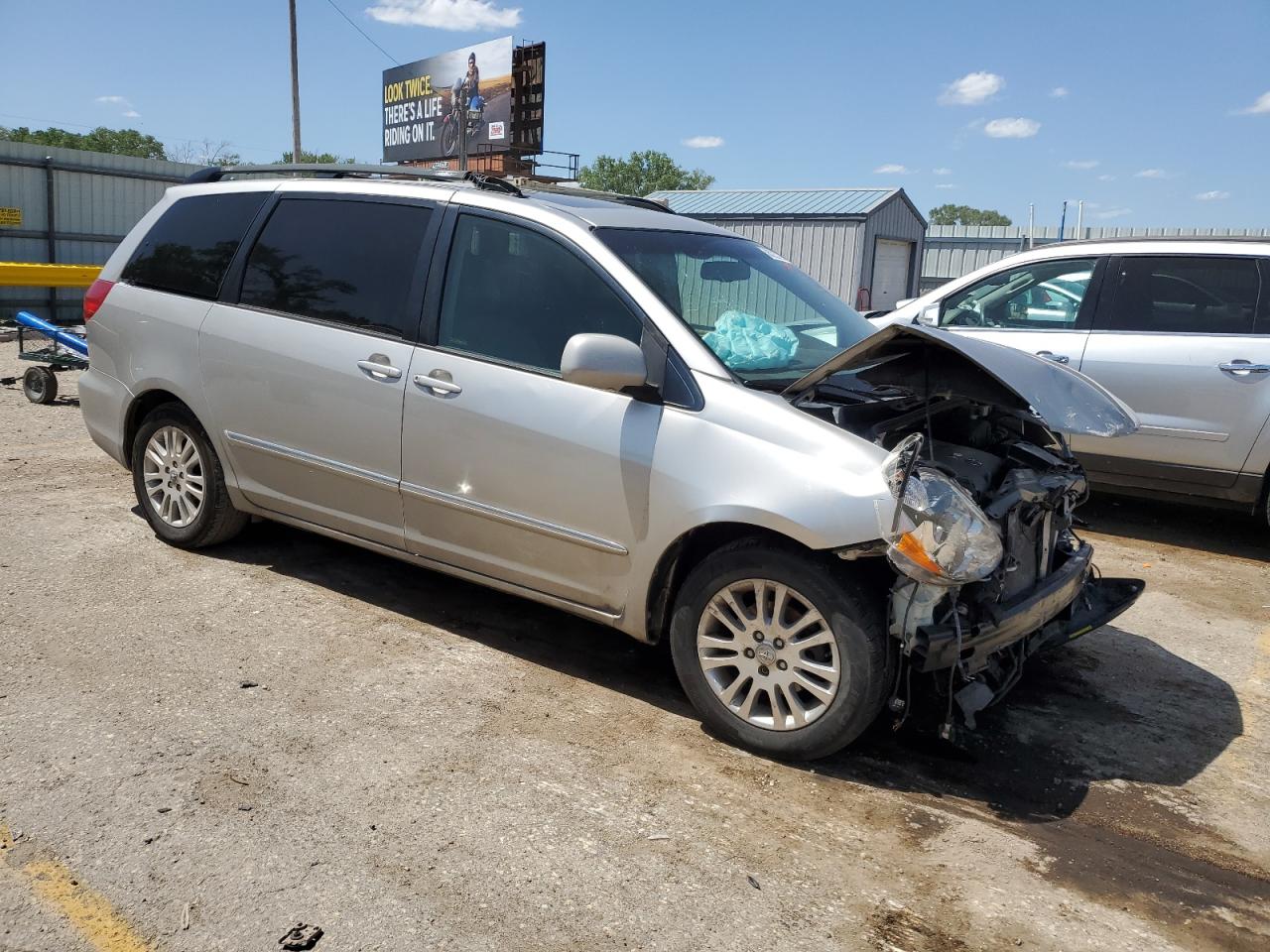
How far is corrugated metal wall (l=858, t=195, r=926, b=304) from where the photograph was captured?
21750mm

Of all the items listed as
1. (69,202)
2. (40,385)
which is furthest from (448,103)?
(40,385)

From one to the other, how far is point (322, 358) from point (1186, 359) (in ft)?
17.0

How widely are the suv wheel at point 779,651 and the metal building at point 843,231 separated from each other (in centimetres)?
1827

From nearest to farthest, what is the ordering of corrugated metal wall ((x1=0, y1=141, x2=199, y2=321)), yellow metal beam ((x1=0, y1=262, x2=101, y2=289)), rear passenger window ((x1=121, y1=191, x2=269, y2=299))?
rear passenger window ((x1=121, y1=191, x2=269, y2=299))
yellow metal beam ((x1=0, y1=262, x2=101, y2=289))
corrugated metal wall ((x1=0, y1=141, x2=199, y2=321))

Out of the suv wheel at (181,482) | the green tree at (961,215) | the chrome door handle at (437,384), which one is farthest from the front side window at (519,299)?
the green tree at (961,215)

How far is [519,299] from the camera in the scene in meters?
4.26

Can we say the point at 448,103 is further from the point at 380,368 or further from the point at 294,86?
the point at 380,368

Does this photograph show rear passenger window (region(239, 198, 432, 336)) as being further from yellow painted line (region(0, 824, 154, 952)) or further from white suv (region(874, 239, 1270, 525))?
white suv (region(874, 239, 1270, 525))

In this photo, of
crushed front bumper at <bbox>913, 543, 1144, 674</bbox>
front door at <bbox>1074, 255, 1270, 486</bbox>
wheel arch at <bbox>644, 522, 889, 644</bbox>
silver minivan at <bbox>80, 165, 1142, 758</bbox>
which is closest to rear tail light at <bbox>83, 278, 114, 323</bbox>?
silver minivan at <bbox>80, 165, 1142, 758</bbox>

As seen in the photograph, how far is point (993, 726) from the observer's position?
13.3 ft

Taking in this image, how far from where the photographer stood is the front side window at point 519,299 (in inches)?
160

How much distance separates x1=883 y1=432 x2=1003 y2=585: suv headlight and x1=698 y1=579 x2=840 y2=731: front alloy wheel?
0.38 meters

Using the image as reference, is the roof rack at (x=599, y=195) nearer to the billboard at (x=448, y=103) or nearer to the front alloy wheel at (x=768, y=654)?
the front alloy wheel at (x=768, y=654)

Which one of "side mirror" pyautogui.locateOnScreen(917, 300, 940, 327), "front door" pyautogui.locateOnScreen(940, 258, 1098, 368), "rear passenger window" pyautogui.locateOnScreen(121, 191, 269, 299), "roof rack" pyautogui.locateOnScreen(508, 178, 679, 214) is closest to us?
"roof rack" pyautogui.locateOnScreen(508, 178, 679, 214)
